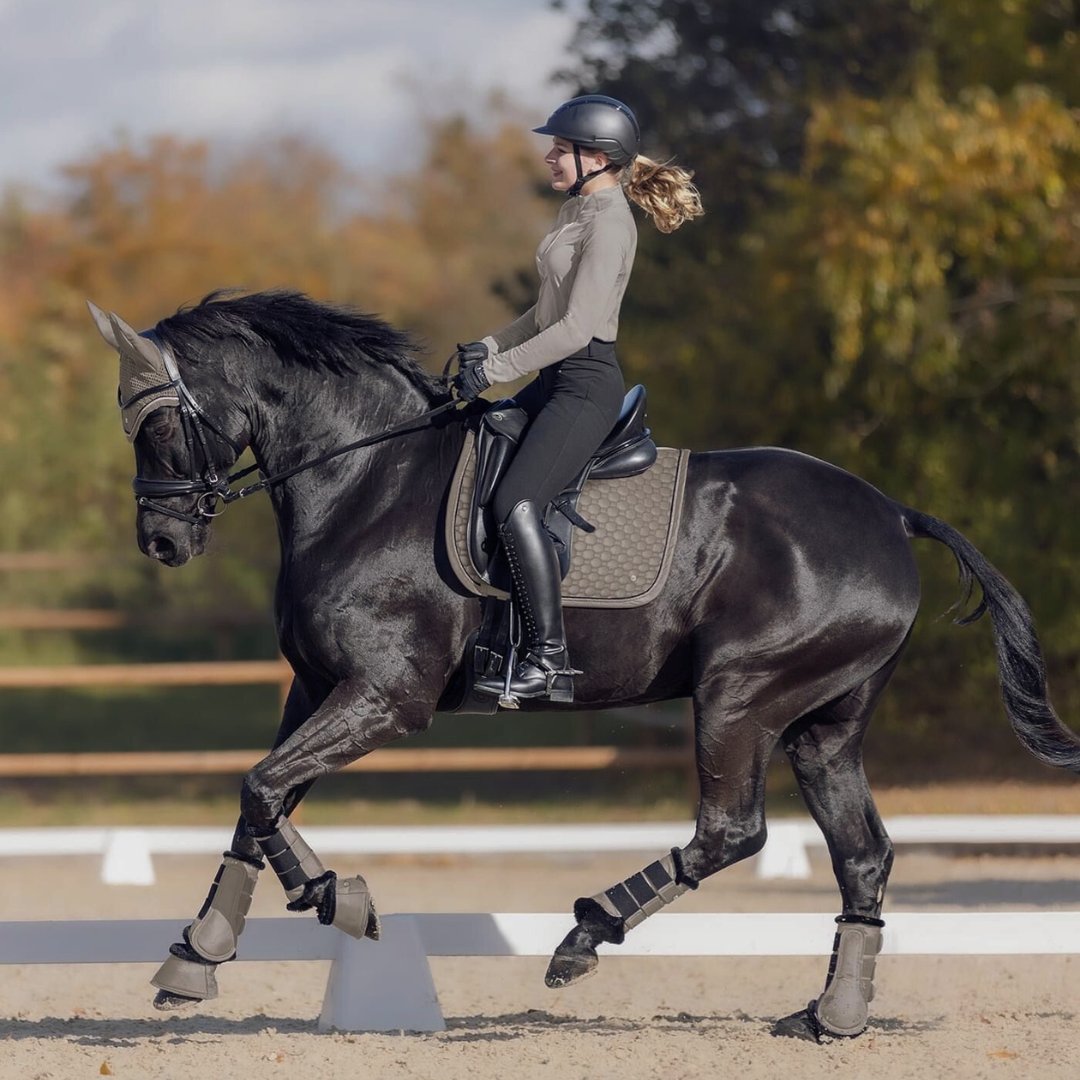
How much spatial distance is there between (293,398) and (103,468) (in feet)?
68.0

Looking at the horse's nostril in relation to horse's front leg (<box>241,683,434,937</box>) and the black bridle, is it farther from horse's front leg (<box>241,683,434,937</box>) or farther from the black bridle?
horse's front leg (<box>241,683,434,937</box>)

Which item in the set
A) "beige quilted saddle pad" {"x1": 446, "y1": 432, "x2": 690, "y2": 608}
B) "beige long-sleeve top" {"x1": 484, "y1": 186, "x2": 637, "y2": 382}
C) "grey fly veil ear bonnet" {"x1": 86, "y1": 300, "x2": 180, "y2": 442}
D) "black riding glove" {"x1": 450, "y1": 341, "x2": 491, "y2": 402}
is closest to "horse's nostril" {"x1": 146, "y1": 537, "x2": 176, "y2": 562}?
"grey fly veil ear bonnet" {"x1": 86, "y1": 300, "x2": 180, "y2": 442}

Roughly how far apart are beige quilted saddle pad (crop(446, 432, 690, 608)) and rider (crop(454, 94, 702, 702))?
127mm

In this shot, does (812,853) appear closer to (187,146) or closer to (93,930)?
(93,930)

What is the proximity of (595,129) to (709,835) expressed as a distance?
2162mm

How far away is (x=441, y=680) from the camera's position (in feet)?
17.0

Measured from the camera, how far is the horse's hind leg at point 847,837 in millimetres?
5285

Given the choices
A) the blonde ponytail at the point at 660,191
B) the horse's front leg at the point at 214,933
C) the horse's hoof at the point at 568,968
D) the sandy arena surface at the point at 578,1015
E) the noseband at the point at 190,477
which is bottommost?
the sandy arena surface at the point at 578,1015

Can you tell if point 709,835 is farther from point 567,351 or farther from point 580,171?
point 580,171

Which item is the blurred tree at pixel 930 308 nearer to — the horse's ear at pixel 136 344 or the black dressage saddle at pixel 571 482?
the black dressage saddle at pixel 571 482

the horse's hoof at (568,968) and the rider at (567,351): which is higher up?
the rider at (567,351)

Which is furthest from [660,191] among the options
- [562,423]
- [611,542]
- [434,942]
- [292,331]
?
[434,942]

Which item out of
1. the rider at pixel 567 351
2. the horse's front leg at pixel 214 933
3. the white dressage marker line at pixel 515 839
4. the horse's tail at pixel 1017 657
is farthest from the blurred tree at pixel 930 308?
the horse's front leg at pixel 214 933

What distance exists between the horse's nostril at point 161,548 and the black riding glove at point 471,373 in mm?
992
